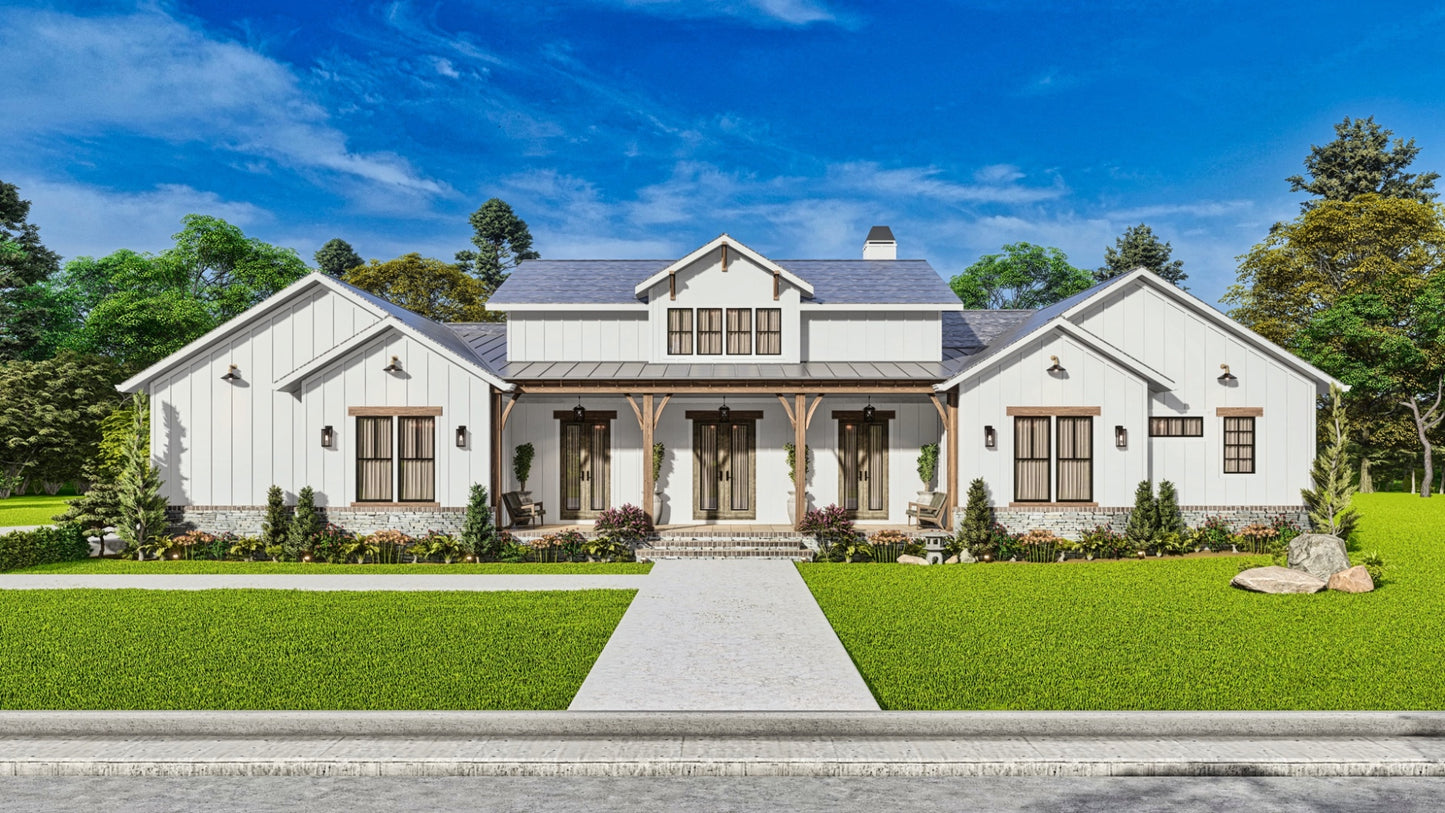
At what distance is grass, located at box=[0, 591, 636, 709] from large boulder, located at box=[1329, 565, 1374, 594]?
1066cm

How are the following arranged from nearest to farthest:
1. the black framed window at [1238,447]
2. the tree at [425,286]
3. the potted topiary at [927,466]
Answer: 1. the black framed window at [1238,447]
2. the potted topiary at [927,466]
3. the tree at [425,286]

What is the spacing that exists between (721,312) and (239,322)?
10.3m

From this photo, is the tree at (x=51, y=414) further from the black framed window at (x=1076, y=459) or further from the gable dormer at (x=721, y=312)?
the black framed window at (x=1076, y=459)

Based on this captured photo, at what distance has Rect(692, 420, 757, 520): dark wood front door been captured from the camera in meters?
18.4

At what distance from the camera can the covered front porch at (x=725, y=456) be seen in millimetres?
18266

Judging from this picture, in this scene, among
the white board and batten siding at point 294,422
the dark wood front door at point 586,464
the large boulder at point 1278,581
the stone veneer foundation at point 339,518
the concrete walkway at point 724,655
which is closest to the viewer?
the concrete walkway at point 724,655

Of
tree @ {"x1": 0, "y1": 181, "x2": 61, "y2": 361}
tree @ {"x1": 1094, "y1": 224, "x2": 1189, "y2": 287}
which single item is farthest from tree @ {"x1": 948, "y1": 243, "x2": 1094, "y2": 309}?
tree @ {"x1": 0, "y1": 181, "x2": 61, "y2": 361}

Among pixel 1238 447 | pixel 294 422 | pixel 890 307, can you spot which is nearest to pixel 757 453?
pixel 890 307

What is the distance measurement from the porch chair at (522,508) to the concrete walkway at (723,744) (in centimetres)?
1088

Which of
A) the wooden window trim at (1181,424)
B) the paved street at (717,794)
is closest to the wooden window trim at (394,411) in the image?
the paved street at (717,794)

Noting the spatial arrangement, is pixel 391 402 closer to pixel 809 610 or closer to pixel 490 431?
pixel 490 431

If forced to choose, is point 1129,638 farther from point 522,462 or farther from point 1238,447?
point 522,462

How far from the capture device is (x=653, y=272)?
20.8 meters

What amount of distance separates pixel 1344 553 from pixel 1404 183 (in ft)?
121
